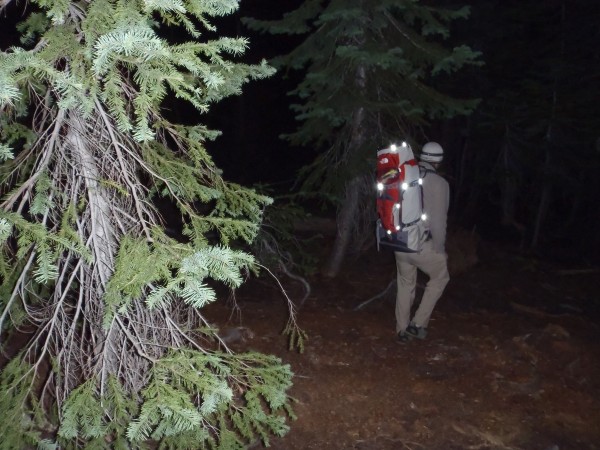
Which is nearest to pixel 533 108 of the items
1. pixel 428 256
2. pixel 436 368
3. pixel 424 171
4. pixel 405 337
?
A: pixel 424 171

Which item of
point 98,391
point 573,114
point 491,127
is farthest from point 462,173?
point 98,391

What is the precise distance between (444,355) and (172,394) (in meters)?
4.77

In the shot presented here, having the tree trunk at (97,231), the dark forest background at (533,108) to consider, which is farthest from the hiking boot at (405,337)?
the dark forest background at (533,108)

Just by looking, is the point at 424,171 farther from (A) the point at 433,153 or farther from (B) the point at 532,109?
(B) the point at 532,109

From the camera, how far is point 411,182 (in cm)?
611

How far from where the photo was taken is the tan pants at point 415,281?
6.58 m

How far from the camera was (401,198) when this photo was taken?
619cm

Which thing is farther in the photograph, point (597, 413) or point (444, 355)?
point (444, 355)

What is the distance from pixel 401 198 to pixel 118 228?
12.2 feet

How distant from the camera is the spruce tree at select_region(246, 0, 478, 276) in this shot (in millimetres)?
7535

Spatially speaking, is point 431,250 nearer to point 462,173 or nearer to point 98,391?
point 98,391

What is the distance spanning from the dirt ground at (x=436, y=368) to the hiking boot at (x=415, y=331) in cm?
14

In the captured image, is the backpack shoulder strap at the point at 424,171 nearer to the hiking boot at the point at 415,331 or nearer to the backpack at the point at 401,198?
the backpack at the point at 401,198

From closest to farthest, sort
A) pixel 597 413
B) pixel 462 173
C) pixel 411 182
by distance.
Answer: pixel 597 413 → pixel 411 182 → pixel 462 173
